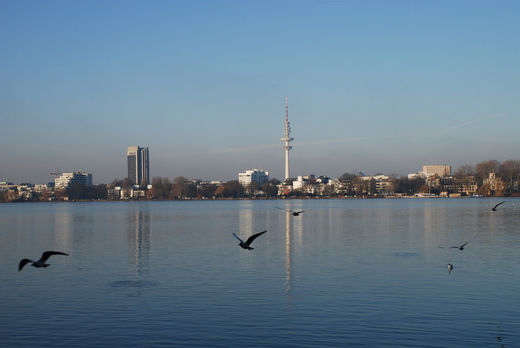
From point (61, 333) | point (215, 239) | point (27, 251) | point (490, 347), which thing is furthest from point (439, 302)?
point (27, 251)

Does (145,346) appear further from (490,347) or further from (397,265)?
(397,265)

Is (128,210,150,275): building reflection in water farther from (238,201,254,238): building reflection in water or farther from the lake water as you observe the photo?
(238,201,254,238): building reflection in water

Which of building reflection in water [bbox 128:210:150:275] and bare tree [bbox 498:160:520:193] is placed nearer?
building reflection in water [bbox 128:210:150:275]

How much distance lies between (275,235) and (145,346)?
32.6 meters

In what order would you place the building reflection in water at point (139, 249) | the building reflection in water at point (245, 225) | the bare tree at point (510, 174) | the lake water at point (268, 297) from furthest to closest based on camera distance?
the bare tree at point (510, 174), the building reflection in water at point (245, 225), the building reflection in water at point (139, 249), the lake water at point (268, 297)

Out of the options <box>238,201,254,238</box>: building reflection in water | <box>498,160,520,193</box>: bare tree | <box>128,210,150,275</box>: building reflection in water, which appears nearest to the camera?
<box>128,210,150,275</box>: building reflection in water

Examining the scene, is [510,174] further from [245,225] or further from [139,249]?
[139,249]

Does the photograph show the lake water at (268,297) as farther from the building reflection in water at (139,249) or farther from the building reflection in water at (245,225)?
the building reflection in water at (245,225)

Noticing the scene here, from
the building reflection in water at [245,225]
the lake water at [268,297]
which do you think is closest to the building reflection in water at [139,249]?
the lake water at [268,297]

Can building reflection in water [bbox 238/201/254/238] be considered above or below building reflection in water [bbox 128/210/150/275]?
above

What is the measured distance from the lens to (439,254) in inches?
1304

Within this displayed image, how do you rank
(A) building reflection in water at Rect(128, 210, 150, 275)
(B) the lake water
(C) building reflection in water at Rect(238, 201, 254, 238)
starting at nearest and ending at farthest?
1. (B) the lake water
2. (A) building reflection in water at Rect(128, 210, 150, 275)
3. (C) building reflection in water at Rect(238, 201, 254, 238)

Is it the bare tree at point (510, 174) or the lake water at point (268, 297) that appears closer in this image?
the lake water at point (268, 297)

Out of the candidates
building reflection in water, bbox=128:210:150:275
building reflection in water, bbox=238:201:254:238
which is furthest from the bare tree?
building reflection in water, bbox=128:210:150:275
